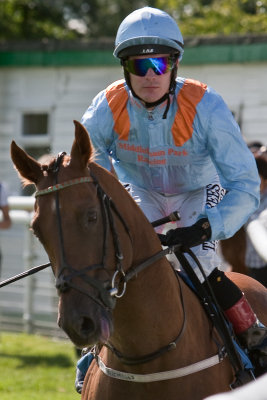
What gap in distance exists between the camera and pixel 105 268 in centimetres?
353

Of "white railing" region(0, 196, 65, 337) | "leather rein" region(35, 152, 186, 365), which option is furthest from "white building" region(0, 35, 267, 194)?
"leather rein" region(35, 152, 186, 365)

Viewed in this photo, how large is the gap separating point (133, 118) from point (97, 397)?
1.44 m

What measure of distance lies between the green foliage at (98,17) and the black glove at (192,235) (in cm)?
1559

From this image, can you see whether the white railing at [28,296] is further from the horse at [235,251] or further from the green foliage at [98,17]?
the green foliage at [98,17]

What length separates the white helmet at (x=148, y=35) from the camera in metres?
4.22

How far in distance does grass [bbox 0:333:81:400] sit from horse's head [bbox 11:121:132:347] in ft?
13.3

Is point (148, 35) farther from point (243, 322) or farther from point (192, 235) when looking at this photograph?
point (243, 322)

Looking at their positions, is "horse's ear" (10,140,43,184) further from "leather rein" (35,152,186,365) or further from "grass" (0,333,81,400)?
"grass" (0,333,81,400)

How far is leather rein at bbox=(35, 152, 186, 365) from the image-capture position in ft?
11.2

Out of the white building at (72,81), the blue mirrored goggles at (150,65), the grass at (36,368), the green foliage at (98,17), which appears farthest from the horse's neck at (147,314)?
the green foliage at (98,17)

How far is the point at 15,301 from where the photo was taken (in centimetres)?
1227

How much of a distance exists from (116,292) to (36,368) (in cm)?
581

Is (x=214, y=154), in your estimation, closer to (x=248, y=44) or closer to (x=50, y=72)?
(x=248, y=44)

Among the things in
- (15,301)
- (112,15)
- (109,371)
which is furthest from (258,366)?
(112,15)
